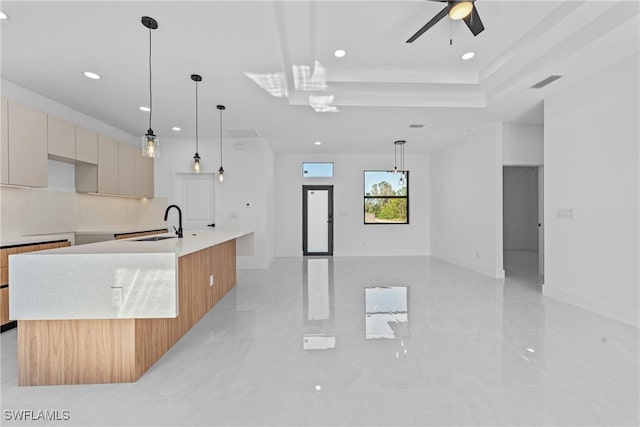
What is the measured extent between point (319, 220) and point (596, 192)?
17.9 feet

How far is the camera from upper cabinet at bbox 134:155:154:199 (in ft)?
17.8

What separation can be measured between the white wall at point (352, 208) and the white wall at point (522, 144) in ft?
9.02

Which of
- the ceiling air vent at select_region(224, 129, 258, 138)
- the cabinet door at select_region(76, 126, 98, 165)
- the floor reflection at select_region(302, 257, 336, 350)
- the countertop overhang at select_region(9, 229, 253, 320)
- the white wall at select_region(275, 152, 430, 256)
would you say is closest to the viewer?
the countertop overhang at select_region(9, 229, 253, 320)

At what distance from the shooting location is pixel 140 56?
2.90 metres

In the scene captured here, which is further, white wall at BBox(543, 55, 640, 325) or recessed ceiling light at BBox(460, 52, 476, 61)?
recessed ceiling light at BBox(460, 52, 476, 61)

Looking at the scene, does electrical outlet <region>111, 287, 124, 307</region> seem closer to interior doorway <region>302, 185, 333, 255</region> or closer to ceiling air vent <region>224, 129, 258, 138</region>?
ceiling air vent <region>224, 129, 258, 138</region>

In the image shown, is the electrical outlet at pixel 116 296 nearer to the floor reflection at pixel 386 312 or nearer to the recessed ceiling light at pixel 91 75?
the floor reflection at pixel 386 312

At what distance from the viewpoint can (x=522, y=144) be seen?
5.07m

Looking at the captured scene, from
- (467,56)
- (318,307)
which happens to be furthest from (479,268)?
(467,56)

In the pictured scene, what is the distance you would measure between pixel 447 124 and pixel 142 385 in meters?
5.33

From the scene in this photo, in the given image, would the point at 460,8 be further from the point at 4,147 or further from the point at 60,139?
the point at 60,139

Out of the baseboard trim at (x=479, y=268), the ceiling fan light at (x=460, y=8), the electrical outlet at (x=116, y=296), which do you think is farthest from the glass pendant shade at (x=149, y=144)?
the baseboard trim at (x=479, y=268)

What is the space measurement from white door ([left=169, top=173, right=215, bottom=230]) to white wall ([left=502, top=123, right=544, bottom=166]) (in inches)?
219

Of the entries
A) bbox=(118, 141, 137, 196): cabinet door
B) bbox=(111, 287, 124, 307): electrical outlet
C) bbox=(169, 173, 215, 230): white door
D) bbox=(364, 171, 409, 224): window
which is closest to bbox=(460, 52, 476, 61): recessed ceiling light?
bbox=(111, 287, 124, 307): electrical outlet
